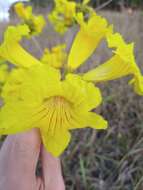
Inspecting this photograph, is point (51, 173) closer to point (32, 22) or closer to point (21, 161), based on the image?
point (21, 161)

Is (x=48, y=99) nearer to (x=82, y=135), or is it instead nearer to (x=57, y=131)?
(x=57, y=131)

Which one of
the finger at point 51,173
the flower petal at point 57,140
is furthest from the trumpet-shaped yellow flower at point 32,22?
the flower petal at point 57,140

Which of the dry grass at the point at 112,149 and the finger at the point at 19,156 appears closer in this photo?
the finger at the point at 19,156

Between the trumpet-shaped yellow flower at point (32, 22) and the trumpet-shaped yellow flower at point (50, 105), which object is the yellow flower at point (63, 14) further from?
the trumpet-shaped yellow flower at point (50, 105)

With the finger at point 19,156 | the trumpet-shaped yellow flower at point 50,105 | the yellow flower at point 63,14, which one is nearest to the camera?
the trumpet-shaped yellow flower at point 50,105

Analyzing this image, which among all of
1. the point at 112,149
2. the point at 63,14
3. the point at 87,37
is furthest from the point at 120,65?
the point at 112,149

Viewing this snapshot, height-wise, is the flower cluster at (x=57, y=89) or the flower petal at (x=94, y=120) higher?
the flower cluster at (x=57, y=89)

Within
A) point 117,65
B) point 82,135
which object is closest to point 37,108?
point 117,65
